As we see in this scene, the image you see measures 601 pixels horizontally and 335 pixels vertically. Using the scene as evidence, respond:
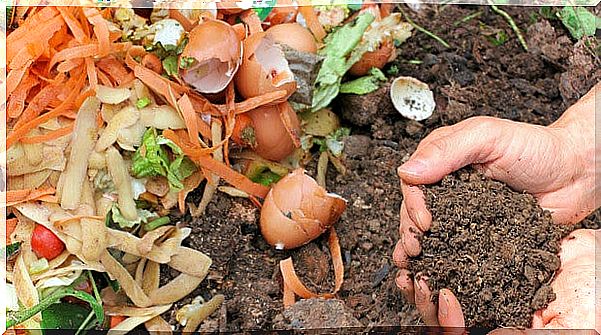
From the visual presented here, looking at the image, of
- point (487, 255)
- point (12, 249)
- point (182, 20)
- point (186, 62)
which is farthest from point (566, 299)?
point (12, 249)

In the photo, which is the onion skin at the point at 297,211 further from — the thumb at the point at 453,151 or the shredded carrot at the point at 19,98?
the shredded carrot at the point at 19,98

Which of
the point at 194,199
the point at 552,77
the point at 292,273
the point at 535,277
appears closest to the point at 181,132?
the point at 194,199

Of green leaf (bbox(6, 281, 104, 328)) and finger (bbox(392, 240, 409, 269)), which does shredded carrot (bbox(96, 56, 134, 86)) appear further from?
finger (bbox(392, 240, 409, 269))

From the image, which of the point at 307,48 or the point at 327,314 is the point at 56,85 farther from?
the point at 327,314

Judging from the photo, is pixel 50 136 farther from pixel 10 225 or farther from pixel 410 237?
pixel 410 237

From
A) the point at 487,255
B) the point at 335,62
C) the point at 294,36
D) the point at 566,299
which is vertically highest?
the point at 294,36

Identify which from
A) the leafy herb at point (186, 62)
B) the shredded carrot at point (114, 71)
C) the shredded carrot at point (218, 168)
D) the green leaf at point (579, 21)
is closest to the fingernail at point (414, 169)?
the shredded carrot at point (218, 168)

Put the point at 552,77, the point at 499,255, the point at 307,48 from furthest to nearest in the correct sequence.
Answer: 1. the point at 552,77
2. the point at 307,48
3. the point at 499,255
